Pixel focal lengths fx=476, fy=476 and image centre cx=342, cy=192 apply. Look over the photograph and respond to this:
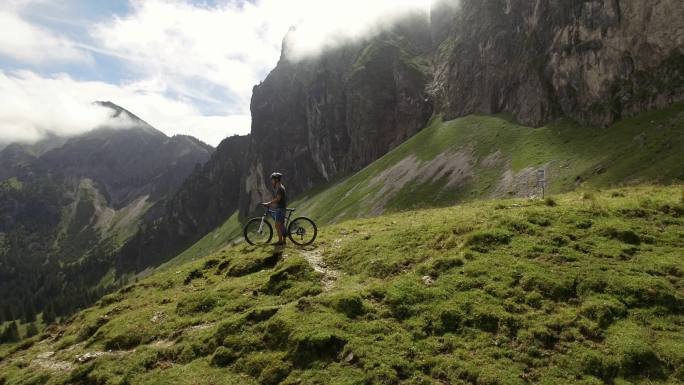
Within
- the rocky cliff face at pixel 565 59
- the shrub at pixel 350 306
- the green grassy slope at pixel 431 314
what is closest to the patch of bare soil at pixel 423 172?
the rocky cliff face at pixel 565 59

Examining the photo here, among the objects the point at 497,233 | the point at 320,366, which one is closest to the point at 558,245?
the point at 497,233

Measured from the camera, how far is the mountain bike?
2765 cm

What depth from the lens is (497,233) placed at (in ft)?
69.7

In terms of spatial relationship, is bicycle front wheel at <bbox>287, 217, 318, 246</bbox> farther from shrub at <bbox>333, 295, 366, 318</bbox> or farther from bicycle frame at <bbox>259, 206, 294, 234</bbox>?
shrub at <bbox>333, 295, 366, 318</bbox>

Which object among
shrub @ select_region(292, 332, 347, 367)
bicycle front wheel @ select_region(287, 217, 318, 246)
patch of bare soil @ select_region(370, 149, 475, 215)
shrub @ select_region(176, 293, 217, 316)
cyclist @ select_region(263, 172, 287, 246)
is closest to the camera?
shrub @ select_region(292, 332, 347, 367)

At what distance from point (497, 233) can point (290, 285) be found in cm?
953

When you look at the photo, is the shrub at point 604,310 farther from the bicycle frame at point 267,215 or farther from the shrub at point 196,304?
the bicycle frame at point 267,215

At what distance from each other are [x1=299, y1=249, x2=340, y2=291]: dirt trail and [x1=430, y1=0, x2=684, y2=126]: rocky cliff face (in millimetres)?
100149

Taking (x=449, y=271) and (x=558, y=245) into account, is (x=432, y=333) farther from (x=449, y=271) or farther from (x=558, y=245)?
(x=558, y=245)

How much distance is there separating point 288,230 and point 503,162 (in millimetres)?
103920

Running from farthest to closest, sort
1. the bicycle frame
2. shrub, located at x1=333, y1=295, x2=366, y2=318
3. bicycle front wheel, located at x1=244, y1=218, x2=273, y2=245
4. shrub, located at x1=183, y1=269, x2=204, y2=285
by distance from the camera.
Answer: bicycle front wheel, located at x1=244, y1=218, x2=273, y2=245 → the bicycle frame → shrub, located at x1=183, y1=269, x2=204, y2=285 → shrub, located at x1=333, y1=295, x2=366, y2=318

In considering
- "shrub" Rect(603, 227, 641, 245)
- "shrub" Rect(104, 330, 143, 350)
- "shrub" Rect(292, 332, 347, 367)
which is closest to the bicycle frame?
"shrub" Rect(104, 330, 143, 350)

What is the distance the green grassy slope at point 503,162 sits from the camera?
8012 centimetres

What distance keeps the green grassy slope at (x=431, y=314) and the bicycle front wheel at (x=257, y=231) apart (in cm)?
323
